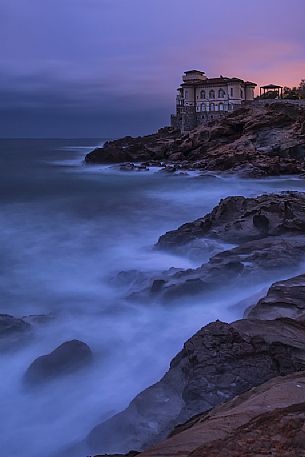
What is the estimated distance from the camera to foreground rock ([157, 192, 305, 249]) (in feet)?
35.8

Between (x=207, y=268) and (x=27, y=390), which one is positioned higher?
(x=207, y=268)

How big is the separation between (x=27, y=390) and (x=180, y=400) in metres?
2.32

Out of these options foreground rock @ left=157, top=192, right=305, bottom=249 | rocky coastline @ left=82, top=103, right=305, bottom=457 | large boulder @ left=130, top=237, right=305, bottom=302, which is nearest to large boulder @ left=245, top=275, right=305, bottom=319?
rocky coastline @ left=82, top=103, right=305, bottom=457

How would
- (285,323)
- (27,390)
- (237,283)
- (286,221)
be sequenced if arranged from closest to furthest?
(285,323), (27,390), (237,283), (286,221)

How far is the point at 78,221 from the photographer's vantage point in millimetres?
17719

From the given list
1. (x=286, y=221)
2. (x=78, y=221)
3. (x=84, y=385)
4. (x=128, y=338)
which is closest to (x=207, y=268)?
(x=128, y=338)

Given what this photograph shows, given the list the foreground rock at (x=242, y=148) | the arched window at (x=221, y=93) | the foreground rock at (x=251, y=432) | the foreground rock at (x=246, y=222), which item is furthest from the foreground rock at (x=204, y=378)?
the arched window at (x=221, y=93)

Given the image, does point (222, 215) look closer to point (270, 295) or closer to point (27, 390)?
point (270, 295)

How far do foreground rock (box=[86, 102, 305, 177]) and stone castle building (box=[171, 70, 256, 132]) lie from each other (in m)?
12.0

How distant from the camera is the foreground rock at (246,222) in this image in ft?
35.8

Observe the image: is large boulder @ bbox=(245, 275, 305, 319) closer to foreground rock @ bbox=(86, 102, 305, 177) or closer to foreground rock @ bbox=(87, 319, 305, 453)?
foreground rock @ bbox=(87, 319, 305, 453)

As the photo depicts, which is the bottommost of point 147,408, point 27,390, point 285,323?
point 27,390

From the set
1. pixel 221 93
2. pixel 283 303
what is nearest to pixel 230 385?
pixel 283 303

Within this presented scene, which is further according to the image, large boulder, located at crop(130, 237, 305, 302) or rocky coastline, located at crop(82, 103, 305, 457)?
large boulder, located at crop(130, 237, 305, 302)
